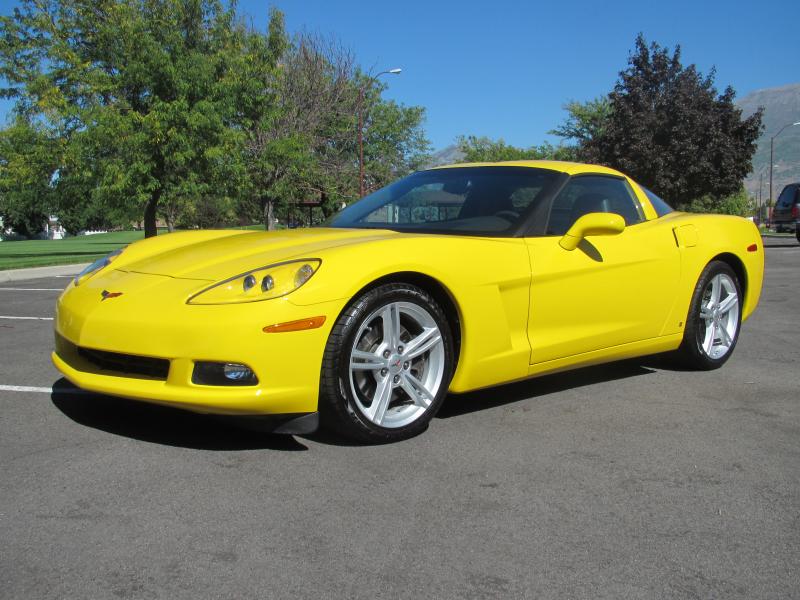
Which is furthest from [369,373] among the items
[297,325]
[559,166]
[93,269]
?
[559,166]

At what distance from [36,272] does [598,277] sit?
14.6 m

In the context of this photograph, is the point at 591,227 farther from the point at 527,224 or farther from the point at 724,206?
the point at 724,206

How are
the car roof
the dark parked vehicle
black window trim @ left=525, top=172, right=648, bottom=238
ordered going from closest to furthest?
black window trim @ left=525, top=172, right=648, bottom=238, the car roof, the dark parked vehicle

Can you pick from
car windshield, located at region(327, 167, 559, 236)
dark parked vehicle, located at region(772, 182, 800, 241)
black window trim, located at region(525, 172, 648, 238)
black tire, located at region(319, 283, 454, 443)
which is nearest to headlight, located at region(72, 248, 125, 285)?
car windshield, located at region(327, 167, 559, 236)

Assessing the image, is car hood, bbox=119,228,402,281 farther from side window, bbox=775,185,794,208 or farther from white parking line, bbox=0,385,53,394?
side window, bbox=775,185,794,208

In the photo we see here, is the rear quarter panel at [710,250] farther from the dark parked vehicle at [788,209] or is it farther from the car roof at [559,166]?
the dark parked vehicle at [788,209]

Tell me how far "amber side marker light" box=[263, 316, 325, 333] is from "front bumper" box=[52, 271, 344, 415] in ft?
0.05

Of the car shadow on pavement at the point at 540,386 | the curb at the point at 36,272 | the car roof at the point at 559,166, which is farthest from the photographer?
the curb at the point at 36,272

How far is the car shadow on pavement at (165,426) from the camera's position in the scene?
11.0 ft

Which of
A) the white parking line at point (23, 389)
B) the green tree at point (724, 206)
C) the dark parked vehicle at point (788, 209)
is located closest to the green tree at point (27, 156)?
the white parking line at point (23, 389)

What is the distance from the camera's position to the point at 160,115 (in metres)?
21.1

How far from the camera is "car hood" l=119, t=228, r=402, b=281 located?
3.37 m

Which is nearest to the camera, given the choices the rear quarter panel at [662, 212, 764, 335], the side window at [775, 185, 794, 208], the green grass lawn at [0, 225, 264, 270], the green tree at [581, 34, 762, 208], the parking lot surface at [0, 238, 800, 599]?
the parking lot surface at [0, 238, 800, 599]

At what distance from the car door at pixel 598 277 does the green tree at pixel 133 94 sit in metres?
18.4
